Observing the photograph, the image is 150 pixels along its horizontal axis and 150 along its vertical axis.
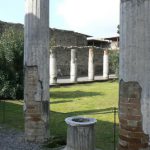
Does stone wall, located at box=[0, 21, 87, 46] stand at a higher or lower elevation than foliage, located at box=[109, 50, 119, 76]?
higher

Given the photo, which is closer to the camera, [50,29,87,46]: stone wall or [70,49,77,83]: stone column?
[70,49,77,83]: stone column

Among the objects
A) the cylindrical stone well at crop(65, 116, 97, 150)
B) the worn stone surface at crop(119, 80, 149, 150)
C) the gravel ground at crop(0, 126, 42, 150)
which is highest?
the worn stone surface at crop(119, 80, 149, 150)

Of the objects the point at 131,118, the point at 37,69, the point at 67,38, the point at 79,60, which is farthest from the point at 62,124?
the point at 79,60

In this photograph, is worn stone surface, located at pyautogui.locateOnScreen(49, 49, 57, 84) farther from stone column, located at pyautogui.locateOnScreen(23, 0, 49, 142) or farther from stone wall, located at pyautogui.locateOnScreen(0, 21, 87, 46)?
stone column, located at pyautogui.locateOnScreen(23, 0, 49, 142)

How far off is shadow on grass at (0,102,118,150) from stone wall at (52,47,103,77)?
18032 mm

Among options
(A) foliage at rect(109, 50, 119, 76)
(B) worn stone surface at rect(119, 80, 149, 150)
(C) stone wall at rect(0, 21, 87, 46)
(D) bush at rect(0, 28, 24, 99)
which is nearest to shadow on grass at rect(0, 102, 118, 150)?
(D) bush at rect(0, 28, 24, 99)

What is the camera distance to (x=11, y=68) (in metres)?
16.7

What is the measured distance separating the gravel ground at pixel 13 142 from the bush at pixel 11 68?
7.38 meters

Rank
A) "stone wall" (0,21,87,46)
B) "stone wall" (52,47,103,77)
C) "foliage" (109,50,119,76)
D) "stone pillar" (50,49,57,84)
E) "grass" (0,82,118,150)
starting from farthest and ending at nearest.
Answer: "stone wall" (52,47,103,77) < "stone wall" (0,21,87,46) < "foliage" (109,50,119,76) < "stone pillar" (50,49,57,84) < "grass" (0,82,118,150)

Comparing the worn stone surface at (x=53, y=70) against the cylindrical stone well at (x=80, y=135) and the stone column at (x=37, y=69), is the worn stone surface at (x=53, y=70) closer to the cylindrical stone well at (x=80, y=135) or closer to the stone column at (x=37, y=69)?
the stone column at (x=37, y=69)

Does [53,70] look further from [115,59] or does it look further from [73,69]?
[115,59]

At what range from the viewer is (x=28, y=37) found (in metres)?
7.94

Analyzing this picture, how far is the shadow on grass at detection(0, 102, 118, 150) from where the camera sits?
329 inches

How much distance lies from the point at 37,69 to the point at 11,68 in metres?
9.00
